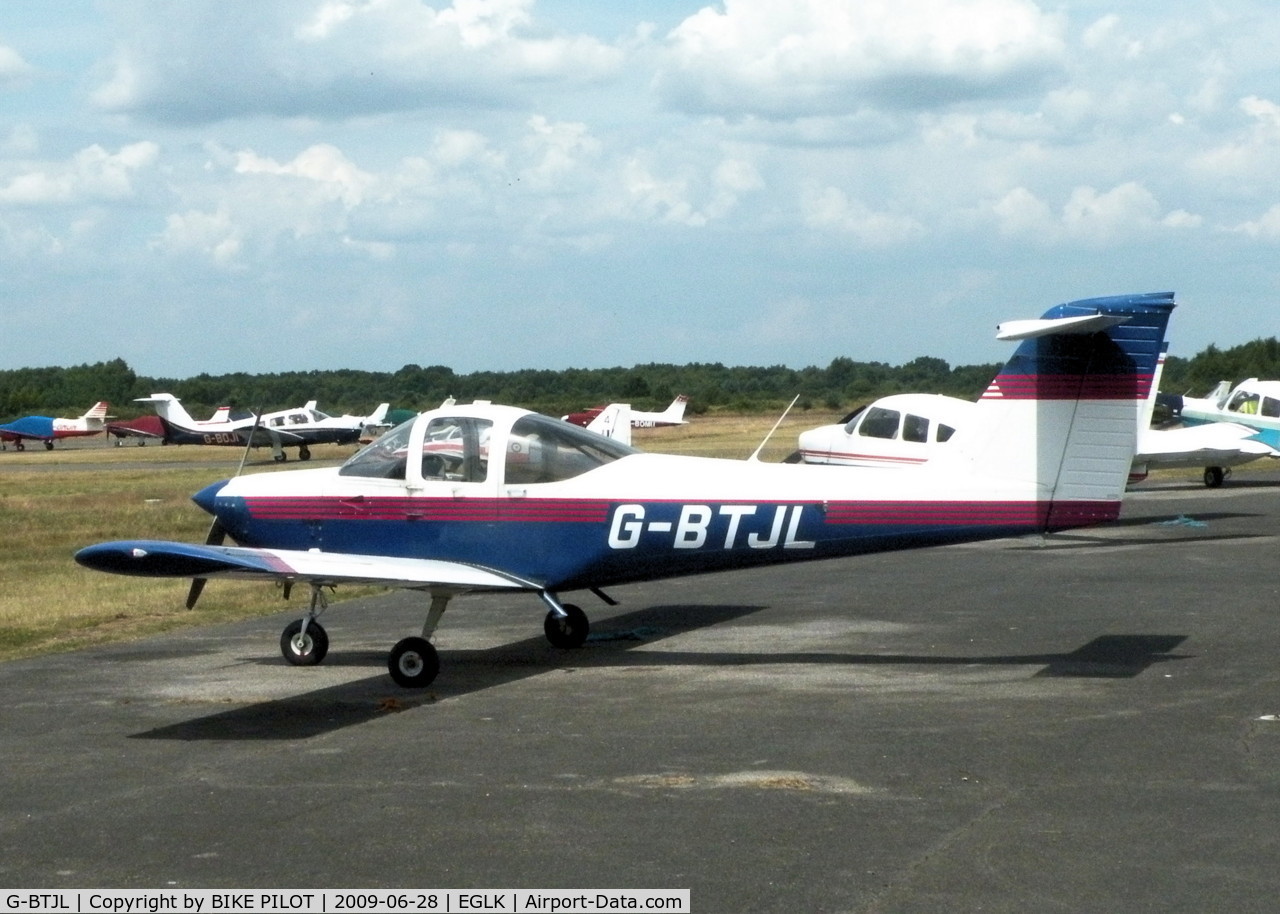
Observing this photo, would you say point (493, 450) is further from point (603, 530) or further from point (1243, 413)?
point (1243, 413)

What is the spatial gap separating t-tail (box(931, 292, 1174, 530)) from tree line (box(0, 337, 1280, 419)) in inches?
2956

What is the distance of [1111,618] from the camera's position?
14.1 meters

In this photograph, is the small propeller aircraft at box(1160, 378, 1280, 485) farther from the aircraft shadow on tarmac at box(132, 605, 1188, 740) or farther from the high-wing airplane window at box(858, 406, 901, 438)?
the aircraft shadow on tarmac at box(132, 605, 1188, 740)

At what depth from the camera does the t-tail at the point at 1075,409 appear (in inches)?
434

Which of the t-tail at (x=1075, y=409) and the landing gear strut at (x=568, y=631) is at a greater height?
the t-tail at (x=1075, y=409)

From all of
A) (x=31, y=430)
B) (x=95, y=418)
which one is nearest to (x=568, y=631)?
(x=31, y=430)

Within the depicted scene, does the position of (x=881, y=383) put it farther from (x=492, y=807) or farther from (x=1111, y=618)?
(x=492, y=807)

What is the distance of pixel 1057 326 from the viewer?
1058 centimetres

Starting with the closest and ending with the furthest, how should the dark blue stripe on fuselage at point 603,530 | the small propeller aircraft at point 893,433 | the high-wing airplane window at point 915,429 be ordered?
the dark blue stripe on fuselage at point 603,530
the small propeller aircraft at point 893,433
the high-wing airplane window at point 915,429

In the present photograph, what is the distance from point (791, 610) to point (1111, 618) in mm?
2893

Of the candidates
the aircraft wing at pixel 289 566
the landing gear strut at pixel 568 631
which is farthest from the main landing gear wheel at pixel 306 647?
the landing gear strut at pixel 568 631

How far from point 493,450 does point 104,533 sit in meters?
16.3

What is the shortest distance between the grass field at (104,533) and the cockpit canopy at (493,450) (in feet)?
13.4
